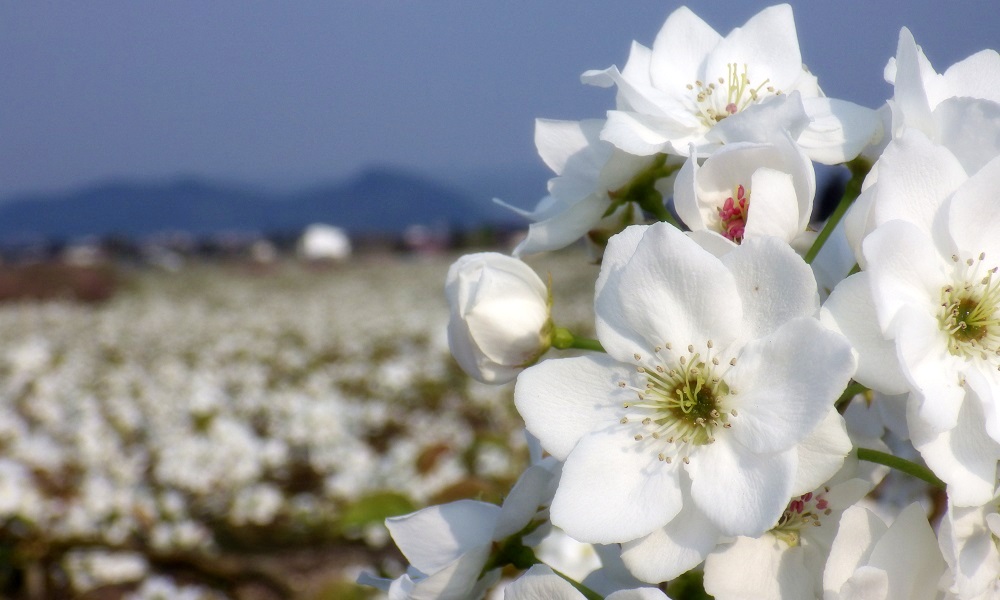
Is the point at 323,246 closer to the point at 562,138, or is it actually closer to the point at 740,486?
the point at 562,138

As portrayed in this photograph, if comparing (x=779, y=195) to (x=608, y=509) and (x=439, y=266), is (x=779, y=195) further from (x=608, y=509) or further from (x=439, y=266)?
(x=439, y=266)

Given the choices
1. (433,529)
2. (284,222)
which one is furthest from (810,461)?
(284,222)

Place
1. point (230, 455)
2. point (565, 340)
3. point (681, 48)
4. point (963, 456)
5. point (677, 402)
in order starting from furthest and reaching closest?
point (230, 455)
point (681, 48)
point (565, 340)
point (677, 402)
point (963, 456)

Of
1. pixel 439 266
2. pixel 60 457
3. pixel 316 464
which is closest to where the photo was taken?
pixel 60 457

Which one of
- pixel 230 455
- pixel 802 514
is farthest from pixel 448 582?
pixel 230 455

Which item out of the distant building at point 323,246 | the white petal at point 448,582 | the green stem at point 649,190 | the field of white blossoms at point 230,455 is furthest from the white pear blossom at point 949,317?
the distant building at point 323,246

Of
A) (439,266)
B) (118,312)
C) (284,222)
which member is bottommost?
(284,222)

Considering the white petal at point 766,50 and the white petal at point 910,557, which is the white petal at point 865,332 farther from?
the white petal at point 766,50
